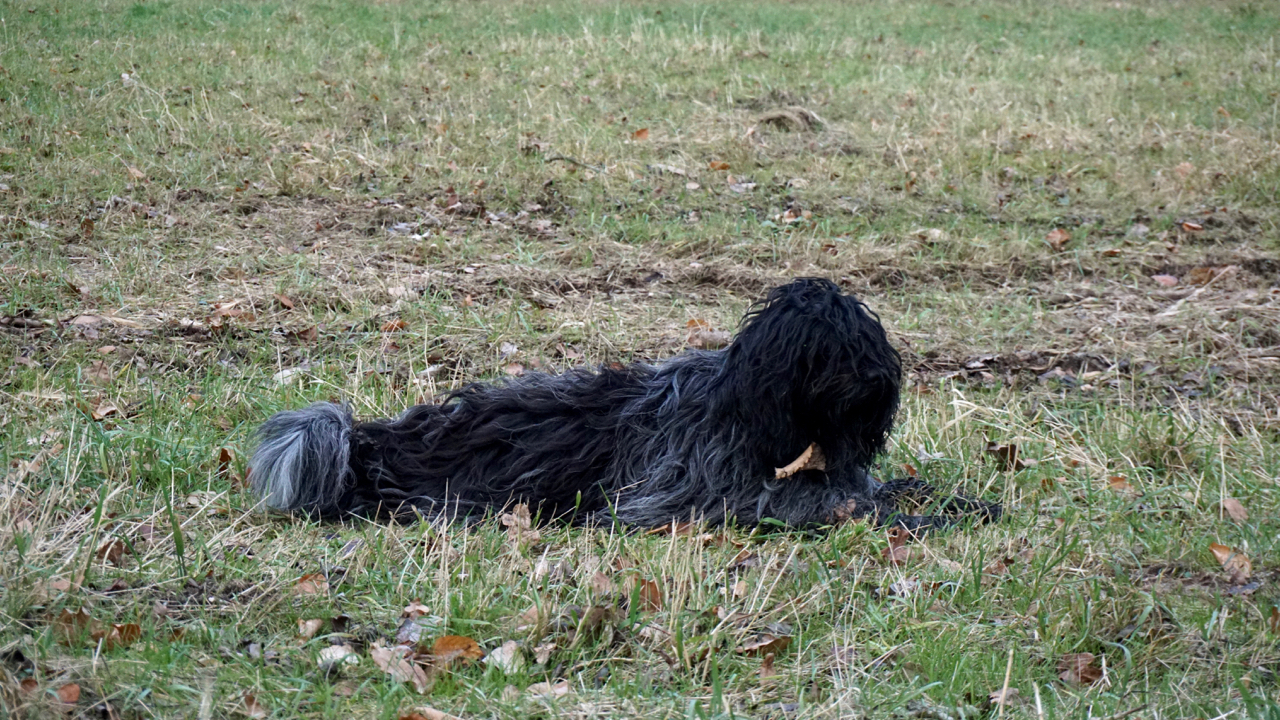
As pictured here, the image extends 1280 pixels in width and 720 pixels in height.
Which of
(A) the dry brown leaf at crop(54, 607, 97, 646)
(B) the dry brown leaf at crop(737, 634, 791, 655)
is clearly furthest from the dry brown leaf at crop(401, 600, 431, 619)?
(B) the dry brown leaf at crop(737, 634, 791, 655)

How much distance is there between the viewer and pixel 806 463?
489 cm

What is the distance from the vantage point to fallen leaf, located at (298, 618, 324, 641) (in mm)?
3695

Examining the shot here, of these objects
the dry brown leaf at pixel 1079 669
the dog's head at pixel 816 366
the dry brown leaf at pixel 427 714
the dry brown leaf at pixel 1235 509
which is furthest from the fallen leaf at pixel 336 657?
the dry brown leaf at pixel 1235 509

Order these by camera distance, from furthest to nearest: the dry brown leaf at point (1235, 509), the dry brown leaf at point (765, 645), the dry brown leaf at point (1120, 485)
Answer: the dry brown leaf at point (1120, 485), the dry brown leaf at point (1235, 509), the dry brown leaf at point (765, 645)

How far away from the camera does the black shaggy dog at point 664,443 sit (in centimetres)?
466

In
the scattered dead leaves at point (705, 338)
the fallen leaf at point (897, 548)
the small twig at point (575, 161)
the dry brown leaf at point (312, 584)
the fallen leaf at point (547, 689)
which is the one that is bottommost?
the fallen leaf at point (897, 548)

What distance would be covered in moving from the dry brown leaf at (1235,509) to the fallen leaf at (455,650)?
3.58 meters

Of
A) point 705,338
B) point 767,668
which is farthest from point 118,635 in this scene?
point 705,338

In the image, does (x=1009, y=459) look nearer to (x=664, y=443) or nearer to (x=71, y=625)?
(x=664, y=443)

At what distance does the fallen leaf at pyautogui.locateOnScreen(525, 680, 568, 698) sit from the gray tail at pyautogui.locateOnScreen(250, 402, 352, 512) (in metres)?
2.00

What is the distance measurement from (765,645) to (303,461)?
2377mm

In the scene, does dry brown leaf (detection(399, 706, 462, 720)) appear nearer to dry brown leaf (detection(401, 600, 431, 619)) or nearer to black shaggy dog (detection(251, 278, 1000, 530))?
dry brown leaf (detection(401, 600, 431, 619))

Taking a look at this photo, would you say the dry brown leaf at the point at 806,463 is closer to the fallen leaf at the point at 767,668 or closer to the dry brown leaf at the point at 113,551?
the fallen leaf at the point at 767,668

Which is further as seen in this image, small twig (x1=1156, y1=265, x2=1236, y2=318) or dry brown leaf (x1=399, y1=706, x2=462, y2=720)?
small twig (x1=1156, y1=265, x2=1236, y2=318)
